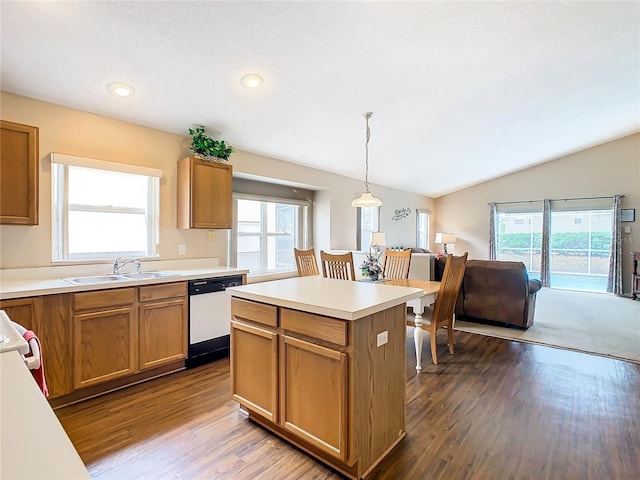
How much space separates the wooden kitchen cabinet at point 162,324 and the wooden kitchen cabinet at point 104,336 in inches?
2.7

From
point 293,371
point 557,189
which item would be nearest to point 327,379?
point 293,371

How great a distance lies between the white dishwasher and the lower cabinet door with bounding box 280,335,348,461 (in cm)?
151

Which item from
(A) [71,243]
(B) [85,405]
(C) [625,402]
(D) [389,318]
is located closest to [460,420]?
(D) [389,318]

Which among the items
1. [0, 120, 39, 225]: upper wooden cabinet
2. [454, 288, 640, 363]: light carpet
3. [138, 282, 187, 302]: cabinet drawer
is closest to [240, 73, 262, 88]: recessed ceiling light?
[0, 120, 39, 225]: upper wooden cabinet

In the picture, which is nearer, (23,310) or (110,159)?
(23,310)

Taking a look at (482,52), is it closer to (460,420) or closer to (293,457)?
(460,420)

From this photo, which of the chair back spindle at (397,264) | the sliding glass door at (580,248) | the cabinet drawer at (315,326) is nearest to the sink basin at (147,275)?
the cabinet drawer at (315,326)

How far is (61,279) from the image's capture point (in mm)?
2809

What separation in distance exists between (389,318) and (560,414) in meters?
1.57

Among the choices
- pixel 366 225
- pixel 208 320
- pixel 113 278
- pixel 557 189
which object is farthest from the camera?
pixel 557 189

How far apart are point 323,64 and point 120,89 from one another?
67.5 inches

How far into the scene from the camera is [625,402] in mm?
2488

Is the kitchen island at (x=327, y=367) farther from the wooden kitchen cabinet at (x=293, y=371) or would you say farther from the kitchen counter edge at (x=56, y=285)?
the kitchen counter edge at (x=56, y=285)

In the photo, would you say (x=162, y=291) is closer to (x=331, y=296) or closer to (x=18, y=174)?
(x=18, y=174)
